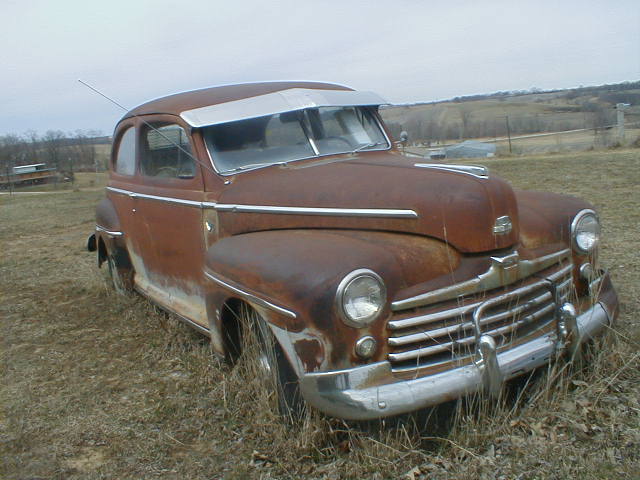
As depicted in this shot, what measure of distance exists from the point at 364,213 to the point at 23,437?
220 centimetres

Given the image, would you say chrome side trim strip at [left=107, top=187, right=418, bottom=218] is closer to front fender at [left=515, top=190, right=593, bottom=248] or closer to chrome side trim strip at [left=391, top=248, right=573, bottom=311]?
chrome side trim strip at [left=391, top=248, right=573, bottom=311]

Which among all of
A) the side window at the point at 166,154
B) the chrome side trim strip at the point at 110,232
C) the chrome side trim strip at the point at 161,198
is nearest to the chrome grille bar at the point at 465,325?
the chrome side trim strip at the point at 161,198

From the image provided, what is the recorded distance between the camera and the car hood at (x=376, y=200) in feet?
9.95

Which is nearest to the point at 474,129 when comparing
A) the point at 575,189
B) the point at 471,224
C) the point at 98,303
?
the point at 575,189

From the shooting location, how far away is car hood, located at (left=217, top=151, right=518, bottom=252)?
3033 mm

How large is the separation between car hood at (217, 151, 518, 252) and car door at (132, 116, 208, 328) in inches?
15.5

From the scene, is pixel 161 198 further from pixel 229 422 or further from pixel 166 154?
pixel 229 422

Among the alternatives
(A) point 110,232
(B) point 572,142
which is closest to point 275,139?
(A) point 110,232

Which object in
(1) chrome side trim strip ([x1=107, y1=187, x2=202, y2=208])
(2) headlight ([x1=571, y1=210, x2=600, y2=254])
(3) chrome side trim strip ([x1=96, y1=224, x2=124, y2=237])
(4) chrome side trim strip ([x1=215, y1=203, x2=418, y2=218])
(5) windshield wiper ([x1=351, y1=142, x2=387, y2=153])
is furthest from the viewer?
(3) chrome side trim strip ([x1=96, y1=224, x2=124, y2=237])

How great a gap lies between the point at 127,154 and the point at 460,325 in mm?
3536

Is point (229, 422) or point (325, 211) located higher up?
point (325, 211)

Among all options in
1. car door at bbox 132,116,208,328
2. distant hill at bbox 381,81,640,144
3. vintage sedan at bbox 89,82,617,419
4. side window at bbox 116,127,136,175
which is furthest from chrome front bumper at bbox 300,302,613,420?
distant hill at bbox 381,81,640,144

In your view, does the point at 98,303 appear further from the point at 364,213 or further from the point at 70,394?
the point at 364,213

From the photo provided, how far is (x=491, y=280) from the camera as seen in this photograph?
9.71ft
